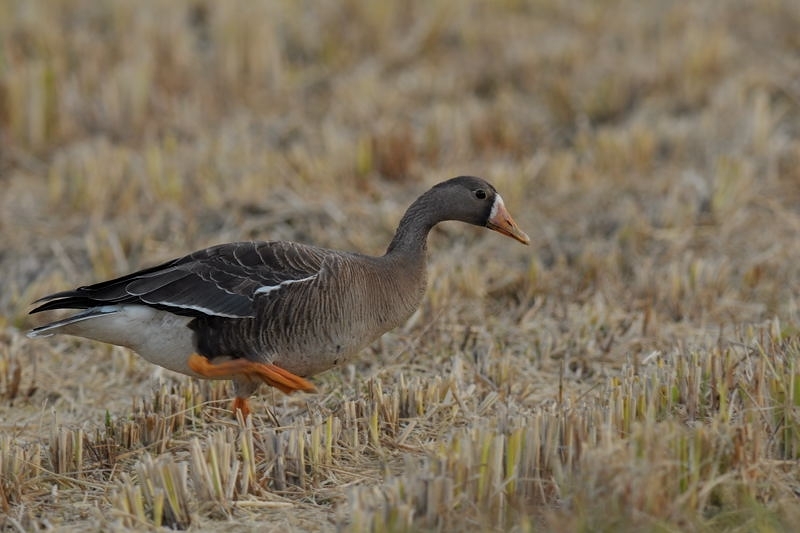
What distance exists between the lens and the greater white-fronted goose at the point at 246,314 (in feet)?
18.1

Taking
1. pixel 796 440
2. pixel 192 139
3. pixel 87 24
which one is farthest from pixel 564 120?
pixel 796 440

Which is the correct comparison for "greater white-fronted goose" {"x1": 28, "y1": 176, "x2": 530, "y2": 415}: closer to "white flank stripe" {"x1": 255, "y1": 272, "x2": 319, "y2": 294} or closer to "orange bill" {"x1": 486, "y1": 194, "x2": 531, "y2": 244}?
"white flank stripe" {"x1": 255, "y1": 272, "x2": 319, "y2": 294}

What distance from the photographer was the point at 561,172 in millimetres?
9938

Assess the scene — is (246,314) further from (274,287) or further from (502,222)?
(502,222)

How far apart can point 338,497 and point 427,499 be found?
68cm

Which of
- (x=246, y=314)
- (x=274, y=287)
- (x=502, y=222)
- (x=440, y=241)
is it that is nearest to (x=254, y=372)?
(x=246, y=314)

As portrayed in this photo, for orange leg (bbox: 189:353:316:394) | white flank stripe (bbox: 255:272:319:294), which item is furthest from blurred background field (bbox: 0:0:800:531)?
white flank stripe (bbox: 255:272:319:294)

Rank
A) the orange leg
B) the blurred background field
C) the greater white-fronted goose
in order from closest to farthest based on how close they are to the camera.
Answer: the blurred background field
the orange leg
the greater white-fronted goose

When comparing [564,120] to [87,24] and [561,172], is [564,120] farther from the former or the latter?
[87,24]

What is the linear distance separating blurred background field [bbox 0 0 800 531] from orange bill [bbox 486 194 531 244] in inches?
28.1

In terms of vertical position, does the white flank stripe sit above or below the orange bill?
below

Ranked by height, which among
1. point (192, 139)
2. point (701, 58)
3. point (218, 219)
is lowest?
point (218, 219)

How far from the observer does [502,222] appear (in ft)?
20.2

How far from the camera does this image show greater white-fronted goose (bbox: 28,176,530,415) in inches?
217
